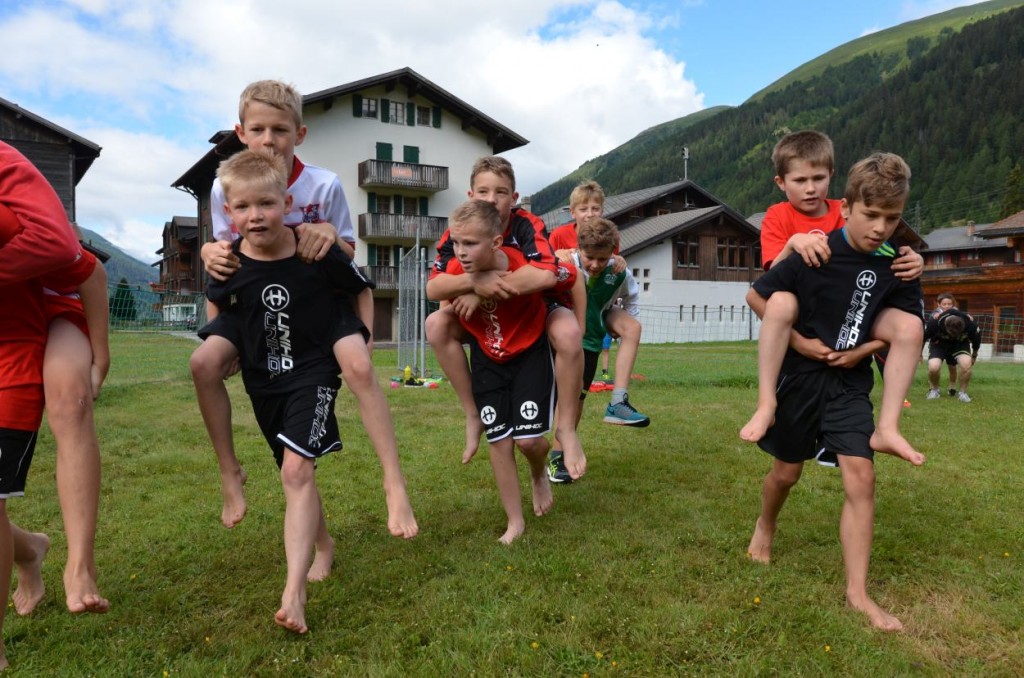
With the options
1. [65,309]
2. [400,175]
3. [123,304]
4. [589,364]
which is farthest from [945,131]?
[65,309]

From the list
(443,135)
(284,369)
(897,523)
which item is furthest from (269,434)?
(443,135)

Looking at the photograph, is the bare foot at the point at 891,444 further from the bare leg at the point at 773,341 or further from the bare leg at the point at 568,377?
the bare leg at the point at 568,377

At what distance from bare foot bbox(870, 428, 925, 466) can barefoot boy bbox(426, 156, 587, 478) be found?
1.71m

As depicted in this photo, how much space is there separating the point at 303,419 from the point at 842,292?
9.34 feet

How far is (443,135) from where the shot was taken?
4334cm

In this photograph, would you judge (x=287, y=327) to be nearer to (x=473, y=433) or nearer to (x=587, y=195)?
(x=473, y=433)

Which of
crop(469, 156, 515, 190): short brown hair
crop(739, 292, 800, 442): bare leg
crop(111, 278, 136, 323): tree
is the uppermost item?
crop(469, 156, 515, 190): short brown hair

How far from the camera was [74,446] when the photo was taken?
3.21 m

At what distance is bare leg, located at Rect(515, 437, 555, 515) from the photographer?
4844 millimetres

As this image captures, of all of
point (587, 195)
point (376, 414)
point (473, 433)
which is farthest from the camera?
point (587, 195)

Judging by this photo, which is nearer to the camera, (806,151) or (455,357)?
(806,151)

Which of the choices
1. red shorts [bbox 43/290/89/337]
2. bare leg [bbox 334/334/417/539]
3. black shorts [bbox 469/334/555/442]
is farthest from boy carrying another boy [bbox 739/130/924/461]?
red shorts [bbox 43/290/89/337]

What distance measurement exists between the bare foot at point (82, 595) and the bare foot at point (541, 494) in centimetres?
297

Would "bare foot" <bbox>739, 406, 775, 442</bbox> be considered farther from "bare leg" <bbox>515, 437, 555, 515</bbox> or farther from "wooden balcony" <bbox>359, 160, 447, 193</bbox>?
"wooden balcony" <bbox>359, 160, 447, 193</bbox>
